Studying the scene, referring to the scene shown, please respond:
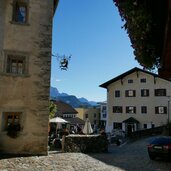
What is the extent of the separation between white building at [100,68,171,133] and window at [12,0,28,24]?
3572 centimetres

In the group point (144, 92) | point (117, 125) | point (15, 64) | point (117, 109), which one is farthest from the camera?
point (117, 125)

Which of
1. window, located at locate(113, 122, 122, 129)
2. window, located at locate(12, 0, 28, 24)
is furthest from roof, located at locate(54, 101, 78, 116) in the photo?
window, located at locate(12, 0, 28, 24)

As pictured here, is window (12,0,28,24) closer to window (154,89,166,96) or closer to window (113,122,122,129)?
window (154,89,166,96)

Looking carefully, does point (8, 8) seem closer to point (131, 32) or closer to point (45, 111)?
point (45, 111)

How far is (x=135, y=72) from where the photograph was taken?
54.3 meters

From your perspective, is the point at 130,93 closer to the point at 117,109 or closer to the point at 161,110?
the point at 117,109

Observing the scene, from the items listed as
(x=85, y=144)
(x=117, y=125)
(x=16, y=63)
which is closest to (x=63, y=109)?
(x=117, y=125)

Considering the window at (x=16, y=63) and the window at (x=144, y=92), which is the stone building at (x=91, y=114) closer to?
the window at (x=144, y=92)

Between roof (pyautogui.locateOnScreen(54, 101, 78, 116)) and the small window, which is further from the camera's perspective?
roof (pyautogui.locateOnScreen(54, 101, 78, 116))

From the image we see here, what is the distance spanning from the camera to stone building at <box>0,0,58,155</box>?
17.5m

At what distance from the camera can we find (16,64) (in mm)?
18141

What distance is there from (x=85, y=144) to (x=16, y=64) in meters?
7.60

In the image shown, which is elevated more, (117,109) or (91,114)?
(91,114)

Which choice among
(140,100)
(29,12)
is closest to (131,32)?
(29,12)
